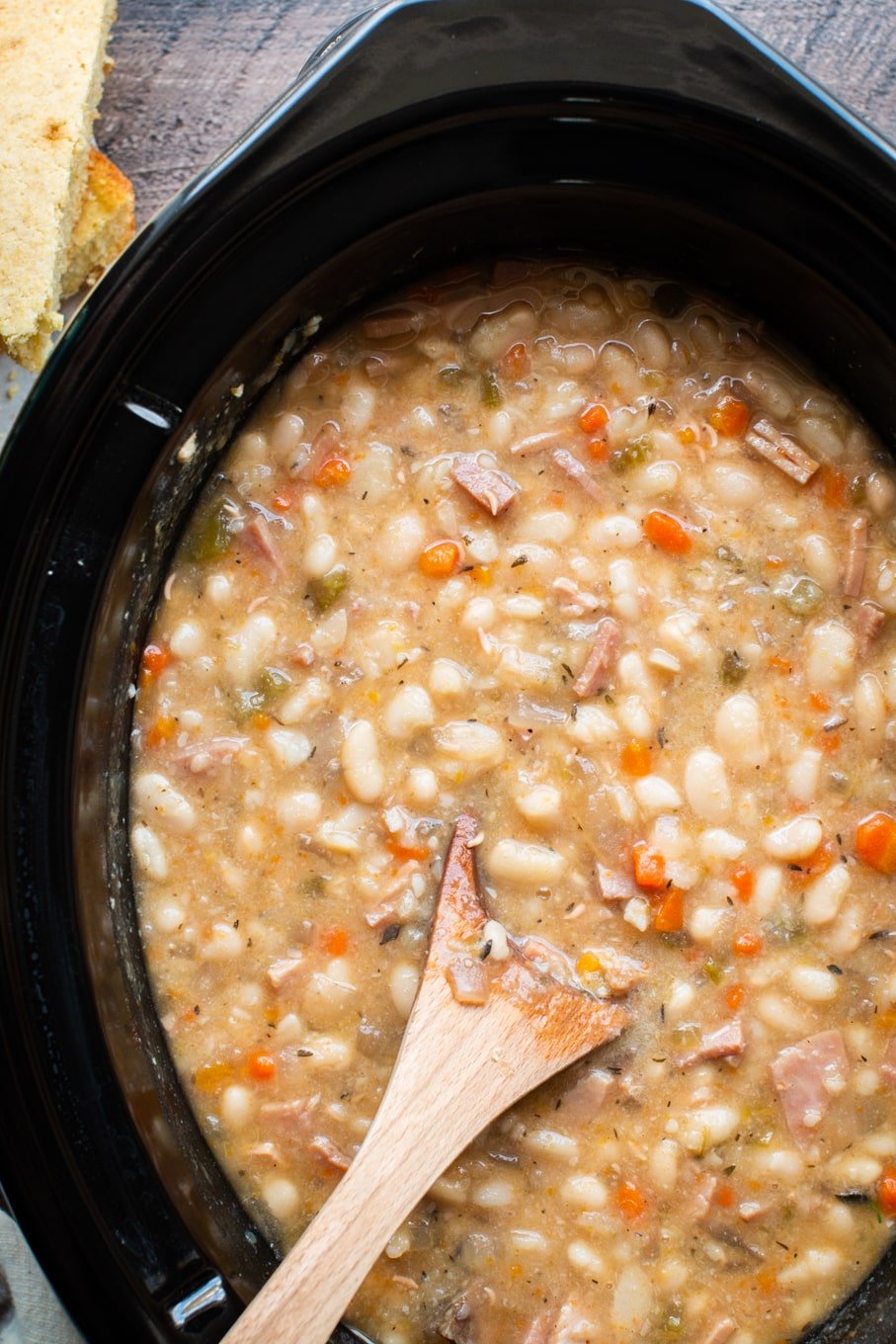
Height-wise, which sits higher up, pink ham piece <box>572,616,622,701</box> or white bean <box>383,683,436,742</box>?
white bean <box>383,683,436,742</box>

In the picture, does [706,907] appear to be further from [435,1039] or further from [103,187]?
[103,187]

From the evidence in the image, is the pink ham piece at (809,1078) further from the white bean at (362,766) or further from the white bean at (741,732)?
the white bean at (362,766)

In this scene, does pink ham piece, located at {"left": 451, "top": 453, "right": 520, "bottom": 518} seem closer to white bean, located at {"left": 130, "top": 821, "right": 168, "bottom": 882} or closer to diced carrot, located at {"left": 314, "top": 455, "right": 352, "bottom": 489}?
diced carrot, located at {"left": 314, "top": 455, "right": 352, "bottom": 489}

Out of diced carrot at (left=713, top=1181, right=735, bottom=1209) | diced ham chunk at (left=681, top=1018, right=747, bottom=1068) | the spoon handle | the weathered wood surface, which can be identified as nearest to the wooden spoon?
the spoon handle

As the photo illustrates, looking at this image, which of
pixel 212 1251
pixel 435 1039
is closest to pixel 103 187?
pixel 435 1039

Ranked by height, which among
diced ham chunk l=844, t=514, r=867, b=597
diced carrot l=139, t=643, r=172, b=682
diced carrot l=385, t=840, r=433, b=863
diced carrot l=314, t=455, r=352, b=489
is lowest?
diced ham chunk l=844, t=514, r=867, b=597

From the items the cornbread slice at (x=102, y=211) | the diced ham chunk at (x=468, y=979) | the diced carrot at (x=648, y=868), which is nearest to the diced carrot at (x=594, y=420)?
the diced carrot at (x=648, y=868)
